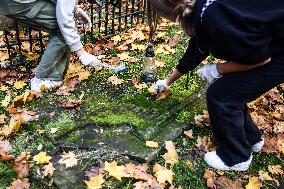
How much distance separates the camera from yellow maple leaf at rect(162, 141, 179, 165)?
3.05 meters

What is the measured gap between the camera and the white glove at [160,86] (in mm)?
3571

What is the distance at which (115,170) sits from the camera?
2.84m

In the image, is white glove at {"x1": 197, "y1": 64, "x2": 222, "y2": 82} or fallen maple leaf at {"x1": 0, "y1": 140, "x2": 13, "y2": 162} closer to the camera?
white glove at {"x1": 197, "y1": 64, "x2": 222, "y2": 82}

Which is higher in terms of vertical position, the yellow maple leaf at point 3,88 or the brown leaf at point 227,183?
the brown leaf at point 227,183

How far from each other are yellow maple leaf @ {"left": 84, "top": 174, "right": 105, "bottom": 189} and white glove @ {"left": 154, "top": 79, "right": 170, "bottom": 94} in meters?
1.19

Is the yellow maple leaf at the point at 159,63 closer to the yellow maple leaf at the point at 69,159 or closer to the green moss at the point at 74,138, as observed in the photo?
the green moss at the point at 74,138

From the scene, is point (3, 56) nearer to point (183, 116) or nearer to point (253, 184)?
point (183, 116)

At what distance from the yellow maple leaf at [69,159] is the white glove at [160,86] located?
1116 millimetres

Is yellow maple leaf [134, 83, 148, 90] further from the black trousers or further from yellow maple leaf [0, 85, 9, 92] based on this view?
yellow maple leaf [0, 85, 9, 92]

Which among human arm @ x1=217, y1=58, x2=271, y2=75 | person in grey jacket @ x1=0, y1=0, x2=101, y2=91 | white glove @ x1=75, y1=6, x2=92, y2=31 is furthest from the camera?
white glove @ x1=75, y1=6, x2=92, y2=31

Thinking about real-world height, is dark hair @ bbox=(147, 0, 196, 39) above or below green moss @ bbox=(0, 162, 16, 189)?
above

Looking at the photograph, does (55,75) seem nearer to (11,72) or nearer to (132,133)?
(11,72)

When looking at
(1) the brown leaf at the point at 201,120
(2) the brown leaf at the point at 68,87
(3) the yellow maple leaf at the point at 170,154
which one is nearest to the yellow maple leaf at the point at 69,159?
(3) the yellow maple leaf at the point at 170,154

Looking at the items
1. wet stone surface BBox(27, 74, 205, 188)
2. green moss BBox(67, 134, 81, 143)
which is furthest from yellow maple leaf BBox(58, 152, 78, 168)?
green moss BBox(67, 134, 81, 143)
